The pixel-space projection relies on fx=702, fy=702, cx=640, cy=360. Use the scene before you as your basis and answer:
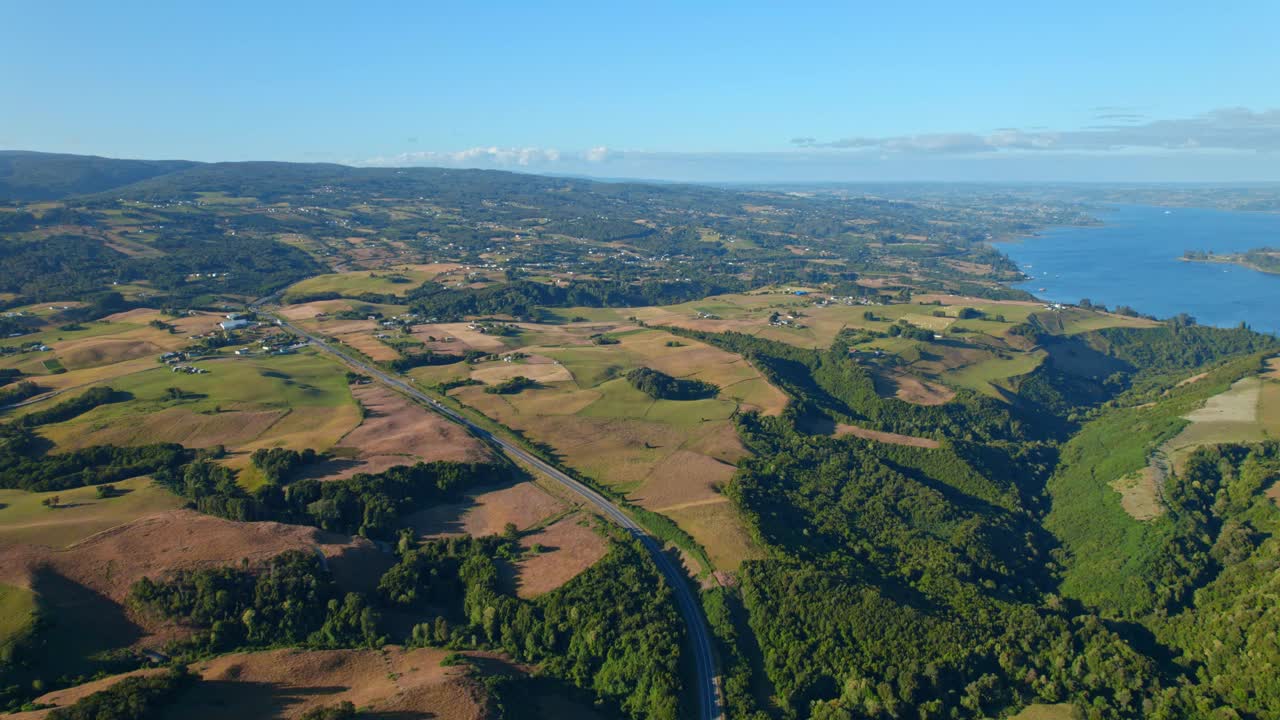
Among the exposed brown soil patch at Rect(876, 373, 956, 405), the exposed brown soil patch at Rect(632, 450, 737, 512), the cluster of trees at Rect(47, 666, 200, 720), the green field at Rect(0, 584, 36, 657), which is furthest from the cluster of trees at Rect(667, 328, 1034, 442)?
the green field at Rect(0, 584, 36, 657)

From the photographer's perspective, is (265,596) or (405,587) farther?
(405,587)

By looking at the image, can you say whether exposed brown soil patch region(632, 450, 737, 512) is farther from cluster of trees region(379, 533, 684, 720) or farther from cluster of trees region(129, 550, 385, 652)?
cluster of trees region(129, 550, 385, 652)

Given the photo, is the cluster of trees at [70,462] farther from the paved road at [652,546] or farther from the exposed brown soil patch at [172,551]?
the paved road at [652,546]

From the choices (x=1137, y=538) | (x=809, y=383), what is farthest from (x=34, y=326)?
(x=1137, y=538)

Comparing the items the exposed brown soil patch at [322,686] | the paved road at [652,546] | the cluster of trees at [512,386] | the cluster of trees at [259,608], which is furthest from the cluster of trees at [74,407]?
the exposed brown soil patch at [322,686]

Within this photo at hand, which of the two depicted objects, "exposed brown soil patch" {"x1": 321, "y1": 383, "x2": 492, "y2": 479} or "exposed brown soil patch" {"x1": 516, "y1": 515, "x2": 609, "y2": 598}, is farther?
"exposed brown soil patch" {"x1": 321, "y1": 383, "x2": 492, "y2": 479}

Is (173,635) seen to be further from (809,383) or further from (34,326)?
(34,326)

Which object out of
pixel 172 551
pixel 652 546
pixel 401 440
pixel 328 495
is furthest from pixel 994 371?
pixel 172 551
